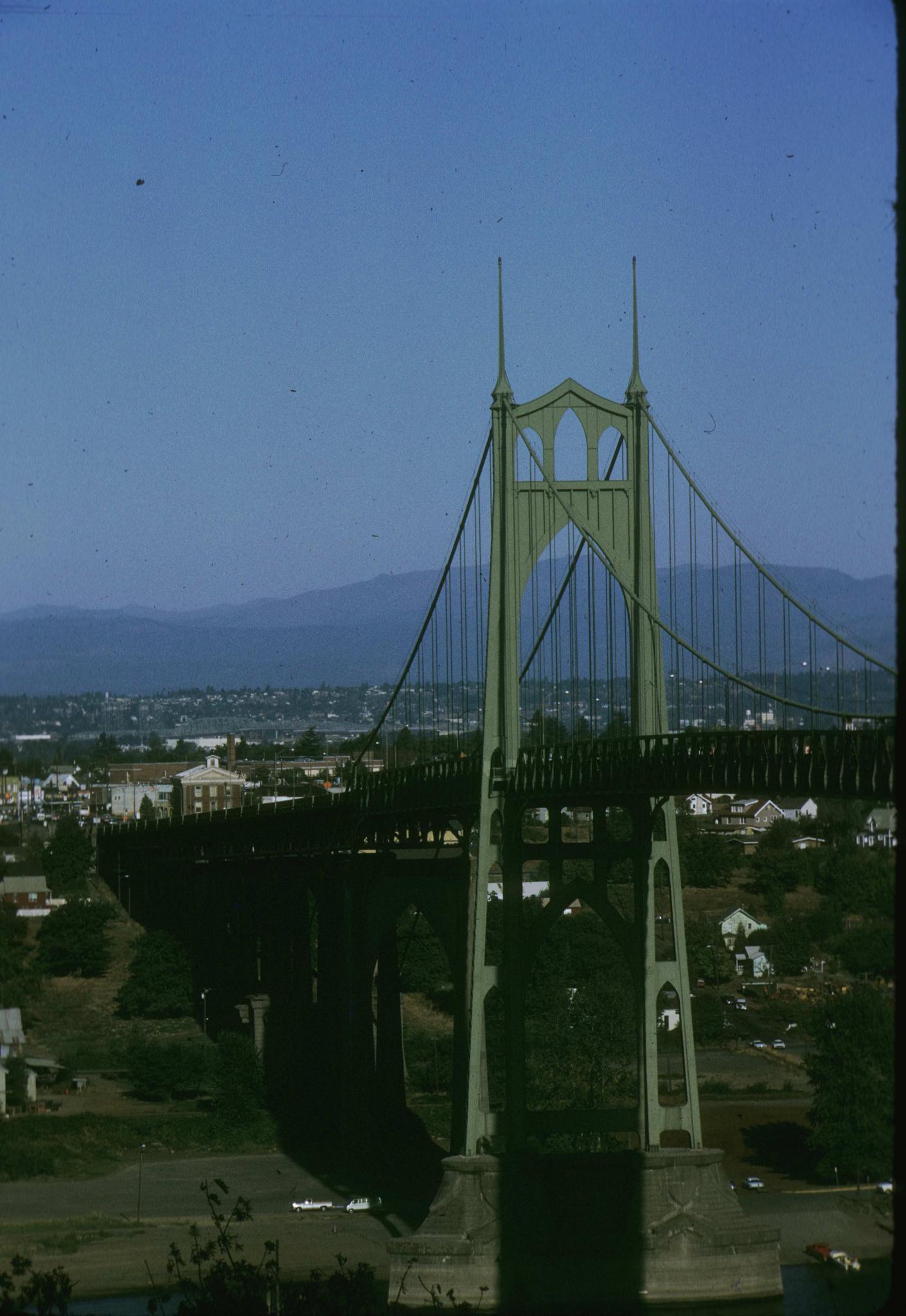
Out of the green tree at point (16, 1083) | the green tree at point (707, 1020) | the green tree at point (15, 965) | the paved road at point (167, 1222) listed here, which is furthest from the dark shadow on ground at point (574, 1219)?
the green tree at point (707, 1020)

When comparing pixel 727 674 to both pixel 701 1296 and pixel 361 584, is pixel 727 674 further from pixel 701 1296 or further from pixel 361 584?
pixel 361 584

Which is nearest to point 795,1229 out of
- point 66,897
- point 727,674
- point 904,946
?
point 727,674

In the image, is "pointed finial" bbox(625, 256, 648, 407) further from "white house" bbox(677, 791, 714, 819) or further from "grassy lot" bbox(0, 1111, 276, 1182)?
"white house" bbox(677, 791, 714, 819)

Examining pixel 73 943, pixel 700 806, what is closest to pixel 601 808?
pixel 73 943

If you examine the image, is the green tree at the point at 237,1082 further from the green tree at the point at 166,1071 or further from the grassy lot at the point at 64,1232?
the grassy lot at the point at 64,1232

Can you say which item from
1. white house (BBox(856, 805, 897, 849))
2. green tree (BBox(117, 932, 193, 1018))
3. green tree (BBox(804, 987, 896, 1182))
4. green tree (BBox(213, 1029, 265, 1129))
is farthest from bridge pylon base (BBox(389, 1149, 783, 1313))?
green tree (BBox(117, 932, 193, 1018))

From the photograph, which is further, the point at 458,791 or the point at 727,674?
the point at 458,791

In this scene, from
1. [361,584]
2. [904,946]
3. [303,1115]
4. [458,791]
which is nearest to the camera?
[904,946]
